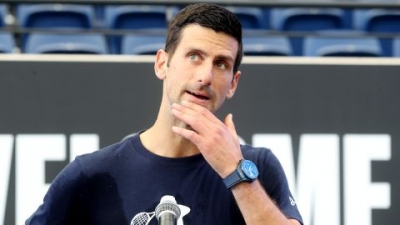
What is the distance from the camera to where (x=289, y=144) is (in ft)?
18.8

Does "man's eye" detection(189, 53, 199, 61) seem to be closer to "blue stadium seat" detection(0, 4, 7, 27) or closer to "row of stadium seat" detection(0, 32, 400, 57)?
"row of stadium seat" detection(0, 32, 400, 57)

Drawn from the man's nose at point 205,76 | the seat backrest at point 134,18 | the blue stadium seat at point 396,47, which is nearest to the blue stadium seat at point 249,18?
the seat backrest at point 134,18

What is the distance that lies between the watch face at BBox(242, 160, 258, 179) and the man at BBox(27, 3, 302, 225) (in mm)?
10

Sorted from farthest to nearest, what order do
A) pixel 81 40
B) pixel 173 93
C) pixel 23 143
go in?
1. pixel 81 40
2. pixel 23 143
3. pixel 173 93

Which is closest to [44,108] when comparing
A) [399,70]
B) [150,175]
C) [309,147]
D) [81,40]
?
[81,40]

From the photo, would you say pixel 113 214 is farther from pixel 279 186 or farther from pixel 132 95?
pixel 132 95

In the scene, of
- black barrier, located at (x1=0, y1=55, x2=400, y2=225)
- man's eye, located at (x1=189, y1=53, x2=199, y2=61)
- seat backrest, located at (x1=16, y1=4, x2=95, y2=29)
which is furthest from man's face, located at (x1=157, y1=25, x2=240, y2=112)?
seat backrest, located at (x1=16, y1=4, x2=95, y2=29)

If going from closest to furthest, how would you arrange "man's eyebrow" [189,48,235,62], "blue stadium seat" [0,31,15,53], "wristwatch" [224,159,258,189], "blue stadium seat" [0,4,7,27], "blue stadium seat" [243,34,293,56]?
1. "wristwatch" [224,159,258,189]
2. "man's eyebrow" [189,48,235,62]
3. "blue stadium seat" [0,31,15,53]
4. "blue stadium seat" [243,34,293,56]
5. "blue stadium seat" [0,4,7,27]

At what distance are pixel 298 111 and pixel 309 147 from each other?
217 millimetres

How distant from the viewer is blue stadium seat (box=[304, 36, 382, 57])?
6836 mm

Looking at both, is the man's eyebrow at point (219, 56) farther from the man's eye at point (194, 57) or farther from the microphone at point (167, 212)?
the microphone at point (167, 212)

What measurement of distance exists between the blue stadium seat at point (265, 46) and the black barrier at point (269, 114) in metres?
0.84

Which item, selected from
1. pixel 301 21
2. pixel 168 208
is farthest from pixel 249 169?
pixel 301 21

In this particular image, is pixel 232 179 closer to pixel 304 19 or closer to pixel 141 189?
pixel 141 189
